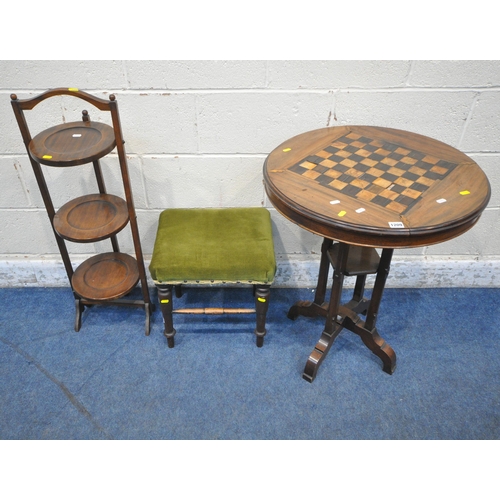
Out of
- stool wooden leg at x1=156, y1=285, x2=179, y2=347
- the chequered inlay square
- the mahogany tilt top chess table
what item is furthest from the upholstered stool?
the chequered inlay square

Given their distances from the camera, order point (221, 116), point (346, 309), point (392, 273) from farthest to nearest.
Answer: point (392, 273), point (346, 309), point (221, 116)

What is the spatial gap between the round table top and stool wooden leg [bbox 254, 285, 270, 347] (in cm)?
51

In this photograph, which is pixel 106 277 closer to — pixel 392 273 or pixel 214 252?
pixel 214 252

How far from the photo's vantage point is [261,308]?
83.6 inches

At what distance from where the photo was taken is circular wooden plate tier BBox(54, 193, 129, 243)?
6.52ft

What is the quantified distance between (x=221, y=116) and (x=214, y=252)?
631mm

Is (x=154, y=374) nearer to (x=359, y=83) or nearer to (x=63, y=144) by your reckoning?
(x=63, y=144)

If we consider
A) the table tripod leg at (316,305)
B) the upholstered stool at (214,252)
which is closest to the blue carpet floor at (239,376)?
the table tripod leg at (316,305)

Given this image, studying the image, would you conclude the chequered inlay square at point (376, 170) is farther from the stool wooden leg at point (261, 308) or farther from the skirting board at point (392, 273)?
the skirting board at point (392, 273)

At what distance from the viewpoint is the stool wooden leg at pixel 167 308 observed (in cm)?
206

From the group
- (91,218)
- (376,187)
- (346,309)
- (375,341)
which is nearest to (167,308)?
(91,218)

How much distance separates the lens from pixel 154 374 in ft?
7.07

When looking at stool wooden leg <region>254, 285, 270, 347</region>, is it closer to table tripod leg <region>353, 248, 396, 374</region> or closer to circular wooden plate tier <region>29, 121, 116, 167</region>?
table tripod leg <region>353, 248, 396, 374</region>
